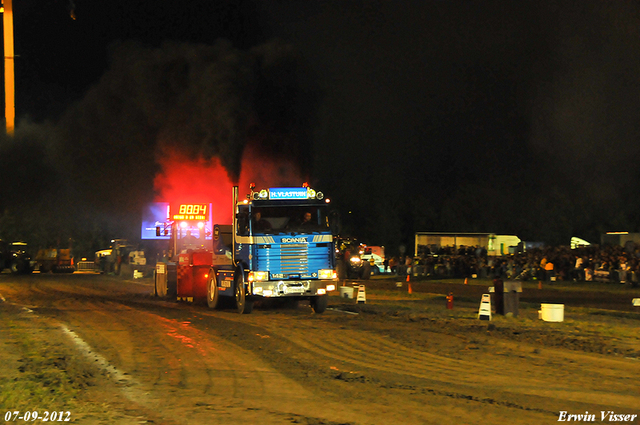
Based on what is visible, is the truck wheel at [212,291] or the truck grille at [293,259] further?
the truck wheel at [212,291]

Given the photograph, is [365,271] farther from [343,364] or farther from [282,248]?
[343,364]

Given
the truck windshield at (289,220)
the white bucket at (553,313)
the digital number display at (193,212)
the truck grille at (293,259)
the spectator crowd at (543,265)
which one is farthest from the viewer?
the spectator crowd at (543,265)

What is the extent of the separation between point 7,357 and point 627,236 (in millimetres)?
35619

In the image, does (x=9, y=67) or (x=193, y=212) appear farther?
(x=193, y=212)

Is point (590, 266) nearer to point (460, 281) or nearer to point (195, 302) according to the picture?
point (460, 281)

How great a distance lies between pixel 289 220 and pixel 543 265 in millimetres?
19456

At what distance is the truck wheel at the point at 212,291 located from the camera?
20.1m

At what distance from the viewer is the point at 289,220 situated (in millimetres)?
17828

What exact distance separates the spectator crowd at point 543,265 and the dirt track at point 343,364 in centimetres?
1188

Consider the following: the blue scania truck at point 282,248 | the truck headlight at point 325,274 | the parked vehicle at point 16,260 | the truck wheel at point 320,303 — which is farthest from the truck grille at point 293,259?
the parked vehicle at point 16,260

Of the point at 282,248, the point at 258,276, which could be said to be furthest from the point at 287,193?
the point at 258,276

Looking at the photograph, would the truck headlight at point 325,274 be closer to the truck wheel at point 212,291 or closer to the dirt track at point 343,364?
the dirt track at point 343,364

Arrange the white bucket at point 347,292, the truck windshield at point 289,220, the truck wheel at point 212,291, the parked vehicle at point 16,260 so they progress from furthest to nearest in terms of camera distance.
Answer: the parked vehicle at point 16,260, the white bucket at point 347,292, the truck wheel at point 212,291, the truck windshield at point 289,220

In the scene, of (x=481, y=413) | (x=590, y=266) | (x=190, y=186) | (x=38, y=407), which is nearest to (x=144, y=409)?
(x=38, y=407)
